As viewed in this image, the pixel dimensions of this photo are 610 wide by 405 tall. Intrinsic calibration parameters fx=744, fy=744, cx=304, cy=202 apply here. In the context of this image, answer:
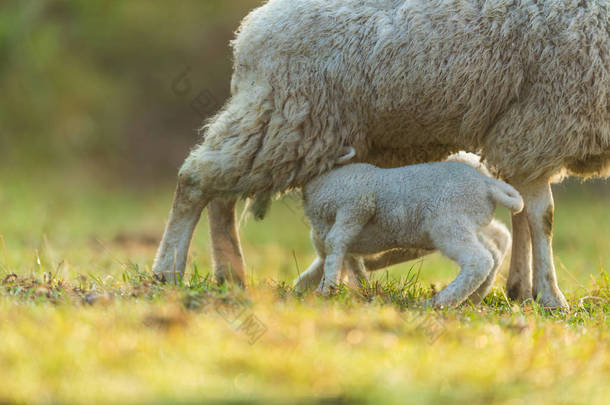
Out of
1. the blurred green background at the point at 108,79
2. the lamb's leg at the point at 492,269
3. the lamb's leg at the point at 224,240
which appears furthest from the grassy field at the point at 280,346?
the blurred green background at the point at 108,79

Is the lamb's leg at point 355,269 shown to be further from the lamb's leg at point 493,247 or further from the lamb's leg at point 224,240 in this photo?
the lamb's leg at point 224,240

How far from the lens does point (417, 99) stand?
420cm

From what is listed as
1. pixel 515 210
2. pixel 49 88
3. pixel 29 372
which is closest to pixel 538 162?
pixel 515 210

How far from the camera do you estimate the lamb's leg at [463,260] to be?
370 centimetres

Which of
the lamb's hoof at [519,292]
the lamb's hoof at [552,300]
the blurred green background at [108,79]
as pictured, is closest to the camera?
the lamb's hoof at [552,300]

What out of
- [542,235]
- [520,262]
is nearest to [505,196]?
[542,235]

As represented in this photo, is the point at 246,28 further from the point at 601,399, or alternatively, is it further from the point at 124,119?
the point at 124,119

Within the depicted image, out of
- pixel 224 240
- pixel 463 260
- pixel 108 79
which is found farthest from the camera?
pixel 108 79

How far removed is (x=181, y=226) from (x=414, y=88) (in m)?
1.65

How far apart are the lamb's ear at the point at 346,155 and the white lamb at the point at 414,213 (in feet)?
0.24

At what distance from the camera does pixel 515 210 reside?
149 inches

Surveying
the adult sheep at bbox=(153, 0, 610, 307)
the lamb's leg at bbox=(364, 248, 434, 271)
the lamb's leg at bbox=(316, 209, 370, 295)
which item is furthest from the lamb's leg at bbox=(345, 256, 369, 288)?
the adult sheep at bbox=(153, 0, 610, 307)

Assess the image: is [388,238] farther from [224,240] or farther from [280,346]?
[280,346]

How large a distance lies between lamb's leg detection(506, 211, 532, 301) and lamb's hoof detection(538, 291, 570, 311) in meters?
0.15
